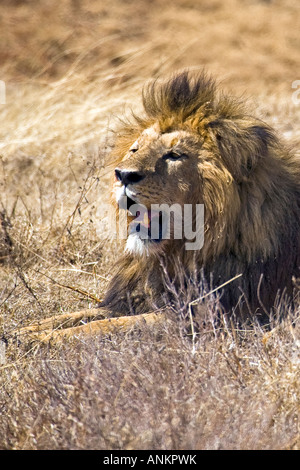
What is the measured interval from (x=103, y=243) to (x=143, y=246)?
5.79ft

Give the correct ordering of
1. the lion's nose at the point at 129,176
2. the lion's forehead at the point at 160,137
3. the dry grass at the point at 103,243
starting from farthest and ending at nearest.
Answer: the lion's forehead at the point at 160,137 < the lion's nose at the point at 129,176 < the dry grass at the point at 103,243

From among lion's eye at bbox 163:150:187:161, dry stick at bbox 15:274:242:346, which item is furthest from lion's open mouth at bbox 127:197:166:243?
dry stick at bbox 15:274:242:346

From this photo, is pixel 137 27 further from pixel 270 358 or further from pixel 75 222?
pixel 270 358

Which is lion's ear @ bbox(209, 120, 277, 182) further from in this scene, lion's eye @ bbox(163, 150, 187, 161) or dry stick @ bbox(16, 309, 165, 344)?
dry stick @ bbox(16, 309, 165, 344)

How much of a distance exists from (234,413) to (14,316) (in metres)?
2.20

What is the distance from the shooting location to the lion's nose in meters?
4.40

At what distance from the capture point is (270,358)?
12.4ft

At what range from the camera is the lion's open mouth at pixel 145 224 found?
456cm

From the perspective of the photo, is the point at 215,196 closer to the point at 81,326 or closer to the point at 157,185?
the point at 157,185

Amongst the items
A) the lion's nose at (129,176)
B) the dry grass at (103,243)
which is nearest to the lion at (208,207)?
the lion's nose at (129,176)

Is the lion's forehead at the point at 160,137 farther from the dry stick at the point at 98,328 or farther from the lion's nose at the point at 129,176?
the dry stick at the point at 98,328


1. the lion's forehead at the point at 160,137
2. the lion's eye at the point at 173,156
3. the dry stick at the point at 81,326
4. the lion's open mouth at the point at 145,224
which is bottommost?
the dry stick at the point at 81,326
